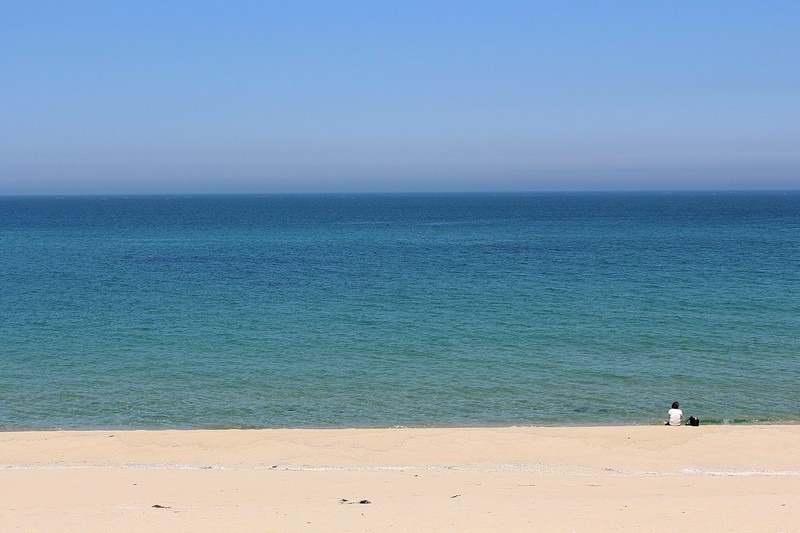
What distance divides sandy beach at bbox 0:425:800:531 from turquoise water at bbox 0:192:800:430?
2.85 meters

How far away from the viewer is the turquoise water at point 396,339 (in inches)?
1051

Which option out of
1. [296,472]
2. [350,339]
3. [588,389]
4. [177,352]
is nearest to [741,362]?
[588,389]

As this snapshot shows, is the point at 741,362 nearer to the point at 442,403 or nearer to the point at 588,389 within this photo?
the point at 588,389

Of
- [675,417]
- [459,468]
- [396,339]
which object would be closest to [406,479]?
[459,468]

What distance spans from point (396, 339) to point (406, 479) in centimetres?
1786

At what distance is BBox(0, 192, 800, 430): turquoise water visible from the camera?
1051 inches

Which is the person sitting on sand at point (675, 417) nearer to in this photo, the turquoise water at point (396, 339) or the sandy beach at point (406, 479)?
the sandy beach at point (406, 479)

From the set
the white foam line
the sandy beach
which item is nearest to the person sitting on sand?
the sandy beach

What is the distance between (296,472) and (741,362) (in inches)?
833

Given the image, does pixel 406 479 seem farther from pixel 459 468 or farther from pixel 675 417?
pixel 675 417

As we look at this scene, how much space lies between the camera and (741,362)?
31578 millimetres

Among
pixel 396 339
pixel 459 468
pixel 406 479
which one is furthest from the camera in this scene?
pixel 396 339

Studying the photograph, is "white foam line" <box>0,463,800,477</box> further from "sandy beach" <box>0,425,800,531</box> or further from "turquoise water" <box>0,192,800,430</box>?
"turquoise water" <box>0,192,800,430</box>

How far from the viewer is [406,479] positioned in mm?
18859
